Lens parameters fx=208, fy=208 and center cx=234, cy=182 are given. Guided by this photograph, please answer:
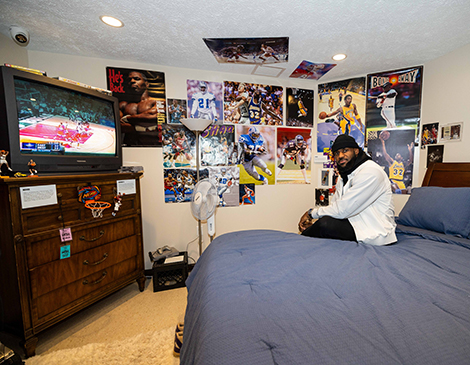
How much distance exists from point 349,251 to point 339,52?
7.01 ft

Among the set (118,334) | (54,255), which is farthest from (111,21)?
(118,334)

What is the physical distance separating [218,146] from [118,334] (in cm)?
219

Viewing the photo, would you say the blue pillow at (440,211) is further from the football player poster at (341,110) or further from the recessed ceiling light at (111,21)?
the recessed ceiling light at (111,21)

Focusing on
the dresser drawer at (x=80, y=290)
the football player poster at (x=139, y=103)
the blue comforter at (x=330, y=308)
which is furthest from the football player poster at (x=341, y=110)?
the dresser drawer at (x=80, y=290)

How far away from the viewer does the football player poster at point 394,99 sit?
8.66 feet

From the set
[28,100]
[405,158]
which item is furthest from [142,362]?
[405,158]

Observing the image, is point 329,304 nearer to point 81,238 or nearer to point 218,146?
point 81,238

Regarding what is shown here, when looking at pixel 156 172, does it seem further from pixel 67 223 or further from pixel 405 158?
pixel 405 158

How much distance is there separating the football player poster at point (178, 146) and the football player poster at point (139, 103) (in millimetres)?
96

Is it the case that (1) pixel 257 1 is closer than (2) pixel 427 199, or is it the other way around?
(1) pixel 257 1

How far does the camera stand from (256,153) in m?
2.98

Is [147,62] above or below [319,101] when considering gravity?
above

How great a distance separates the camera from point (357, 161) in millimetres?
2041

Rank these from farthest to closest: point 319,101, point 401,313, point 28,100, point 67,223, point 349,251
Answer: point 319,101 → point 67,223 → point 28,100 → point 349,251 → point 401,313
